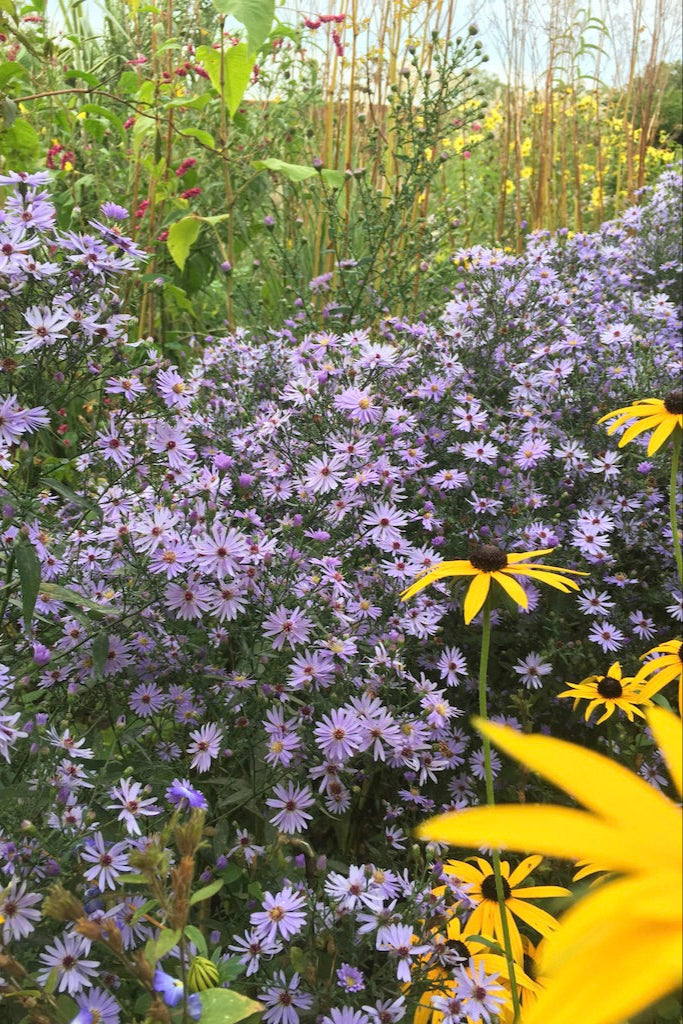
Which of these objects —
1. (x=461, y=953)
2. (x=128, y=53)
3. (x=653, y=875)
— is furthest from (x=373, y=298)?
(x=653, y=875)

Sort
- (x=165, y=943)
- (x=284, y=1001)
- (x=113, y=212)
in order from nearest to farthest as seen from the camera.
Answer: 1. (x=165, y=943)
2. (x=284, y=1001)
3. (x=113, y=212)

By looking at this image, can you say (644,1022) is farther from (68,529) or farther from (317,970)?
(68,529)

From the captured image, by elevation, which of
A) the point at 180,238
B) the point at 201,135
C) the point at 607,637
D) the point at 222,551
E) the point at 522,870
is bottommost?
the point at 522,870

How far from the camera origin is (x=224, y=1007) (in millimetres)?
726

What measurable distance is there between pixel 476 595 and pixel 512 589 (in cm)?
4

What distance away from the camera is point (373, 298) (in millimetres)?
2633

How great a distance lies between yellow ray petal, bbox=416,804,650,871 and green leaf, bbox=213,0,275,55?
187 cm

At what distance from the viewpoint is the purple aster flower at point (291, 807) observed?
3.52 feet

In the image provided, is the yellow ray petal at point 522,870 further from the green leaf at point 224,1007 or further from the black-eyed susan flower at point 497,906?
the green leaf at point 224,1007

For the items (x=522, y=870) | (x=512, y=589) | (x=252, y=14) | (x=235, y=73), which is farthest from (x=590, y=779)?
(x=235, y=73)

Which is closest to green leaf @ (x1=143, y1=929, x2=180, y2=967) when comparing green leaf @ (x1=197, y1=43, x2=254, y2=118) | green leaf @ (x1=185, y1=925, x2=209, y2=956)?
green leaf @ (x1=185, y1=925, x2=209, y2=956)

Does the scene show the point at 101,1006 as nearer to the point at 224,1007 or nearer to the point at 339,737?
the point at 224,1007

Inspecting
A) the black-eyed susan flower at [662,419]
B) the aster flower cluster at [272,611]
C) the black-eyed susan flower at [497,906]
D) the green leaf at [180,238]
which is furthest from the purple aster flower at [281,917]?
the green leaf at [180,238]

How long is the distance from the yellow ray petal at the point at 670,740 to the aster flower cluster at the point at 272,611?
39cm
